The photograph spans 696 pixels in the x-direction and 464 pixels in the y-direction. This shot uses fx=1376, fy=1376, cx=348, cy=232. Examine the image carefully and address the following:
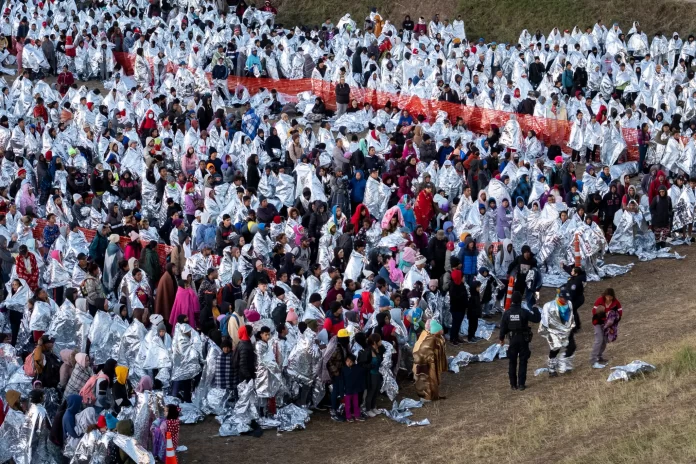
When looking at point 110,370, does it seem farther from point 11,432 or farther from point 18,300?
point 18,300

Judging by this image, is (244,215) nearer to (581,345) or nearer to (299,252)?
(299,252)

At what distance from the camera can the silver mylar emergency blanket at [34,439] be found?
15516 millimetres

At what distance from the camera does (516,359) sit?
17125 millimetres

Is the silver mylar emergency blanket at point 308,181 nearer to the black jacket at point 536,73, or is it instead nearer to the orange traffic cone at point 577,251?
the orange traffic cone at point 577,251

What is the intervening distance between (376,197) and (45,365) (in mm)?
8368

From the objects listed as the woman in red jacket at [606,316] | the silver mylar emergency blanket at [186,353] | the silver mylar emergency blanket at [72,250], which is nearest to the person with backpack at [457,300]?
the woman in red jacket at [606,316]

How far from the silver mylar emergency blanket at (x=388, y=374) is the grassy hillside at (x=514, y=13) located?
24349mm

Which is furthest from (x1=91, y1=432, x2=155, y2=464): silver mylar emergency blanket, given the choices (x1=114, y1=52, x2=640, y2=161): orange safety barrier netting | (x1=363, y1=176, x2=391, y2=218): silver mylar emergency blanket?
(x1=114, y1=52, x2=640, y2=161): orange safety barrier netting

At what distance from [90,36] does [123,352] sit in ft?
63.5

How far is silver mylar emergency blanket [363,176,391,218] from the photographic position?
2356 centimetres

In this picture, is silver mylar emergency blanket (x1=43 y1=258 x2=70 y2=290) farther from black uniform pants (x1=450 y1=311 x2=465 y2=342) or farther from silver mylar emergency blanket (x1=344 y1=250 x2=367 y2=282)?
black uniform pants (x1=450 y1=311 x2=465 y2=342)

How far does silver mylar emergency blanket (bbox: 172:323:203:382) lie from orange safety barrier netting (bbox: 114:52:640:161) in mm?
12765

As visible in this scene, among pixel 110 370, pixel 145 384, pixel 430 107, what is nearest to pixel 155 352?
pixel 110 370

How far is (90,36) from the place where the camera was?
3547cm
